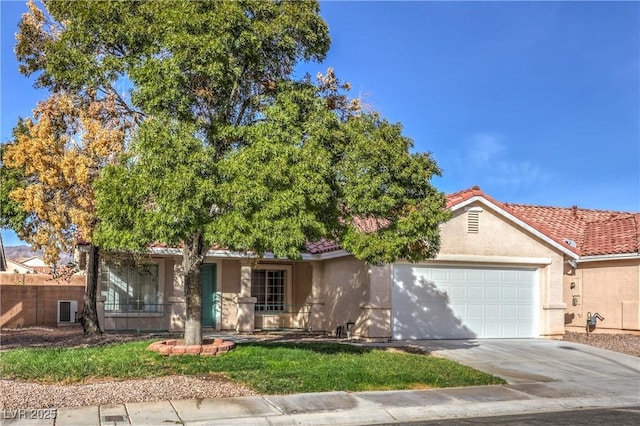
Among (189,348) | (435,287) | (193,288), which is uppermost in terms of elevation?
(193,288)

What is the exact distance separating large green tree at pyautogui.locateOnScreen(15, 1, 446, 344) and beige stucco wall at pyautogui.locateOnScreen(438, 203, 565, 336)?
18.2ft

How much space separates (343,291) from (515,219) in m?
5.69

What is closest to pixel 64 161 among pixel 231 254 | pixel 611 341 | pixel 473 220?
pixel 231 254

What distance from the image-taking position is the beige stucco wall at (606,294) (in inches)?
860

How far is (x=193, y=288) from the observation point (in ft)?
48.0

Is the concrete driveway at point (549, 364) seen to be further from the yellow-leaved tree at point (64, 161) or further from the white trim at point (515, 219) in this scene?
the yellow-leaved tree at point (64, 161)

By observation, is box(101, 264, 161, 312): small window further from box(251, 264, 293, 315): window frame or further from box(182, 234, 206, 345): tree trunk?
box(182, 234, 206, 345): tree trunk

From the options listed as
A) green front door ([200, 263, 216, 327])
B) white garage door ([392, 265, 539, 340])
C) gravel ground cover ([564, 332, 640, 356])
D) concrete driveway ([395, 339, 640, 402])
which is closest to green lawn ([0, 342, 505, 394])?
concrete driveway ([395, 339, 640, 402])

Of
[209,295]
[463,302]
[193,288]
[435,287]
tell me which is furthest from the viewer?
[209,295]

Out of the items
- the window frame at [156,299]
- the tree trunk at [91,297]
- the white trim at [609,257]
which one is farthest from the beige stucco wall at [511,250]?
the tree trunk at [91,297]

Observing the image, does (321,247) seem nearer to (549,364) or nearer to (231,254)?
(231,254)

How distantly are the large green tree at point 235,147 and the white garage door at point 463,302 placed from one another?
5.07 m

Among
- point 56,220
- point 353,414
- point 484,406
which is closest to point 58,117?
point 56,220

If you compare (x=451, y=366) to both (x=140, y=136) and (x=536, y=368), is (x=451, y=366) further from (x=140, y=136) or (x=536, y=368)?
(x=140, y=136)
